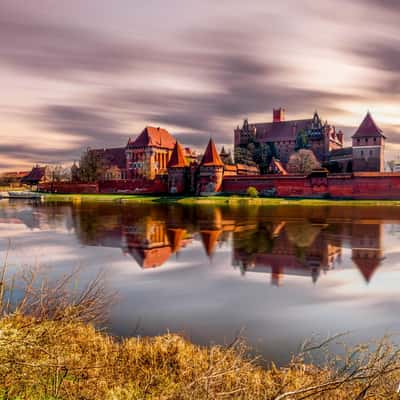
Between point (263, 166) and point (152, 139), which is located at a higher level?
point (152, 139)

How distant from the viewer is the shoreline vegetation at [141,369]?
10.9 feet

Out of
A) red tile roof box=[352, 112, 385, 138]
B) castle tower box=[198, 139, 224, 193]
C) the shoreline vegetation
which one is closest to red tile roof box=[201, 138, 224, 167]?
castle tower box=[198, 139, 224, 193]

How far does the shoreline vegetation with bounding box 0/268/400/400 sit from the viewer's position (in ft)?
10.9

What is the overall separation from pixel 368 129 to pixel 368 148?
299cm

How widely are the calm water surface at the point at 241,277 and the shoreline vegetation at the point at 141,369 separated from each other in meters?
0.80

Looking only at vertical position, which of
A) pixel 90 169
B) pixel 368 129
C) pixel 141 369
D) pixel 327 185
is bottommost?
pixel 141 369

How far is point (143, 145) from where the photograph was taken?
69.6 meters

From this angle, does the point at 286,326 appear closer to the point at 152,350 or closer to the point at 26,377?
the point at 152,350

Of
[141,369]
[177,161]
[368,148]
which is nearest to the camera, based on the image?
[141,369]

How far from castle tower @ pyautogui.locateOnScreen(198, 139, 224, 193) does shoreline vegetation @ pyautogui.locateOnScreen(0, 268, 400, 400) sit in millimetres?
41966

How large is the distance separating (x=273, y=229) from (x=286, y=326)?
1258 centimetres

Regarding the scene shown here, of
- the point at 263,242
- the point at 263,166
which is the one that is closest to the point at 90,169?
the point at 263,166

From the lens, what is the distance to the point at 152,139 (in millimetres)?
69312

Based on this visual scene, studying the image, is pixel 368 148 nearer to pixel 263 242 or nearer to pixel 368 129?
pixel 368 129
